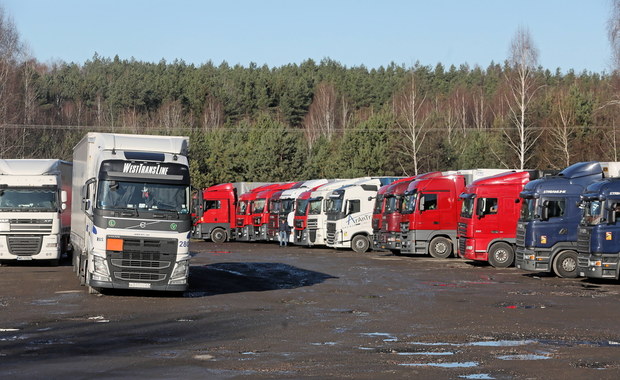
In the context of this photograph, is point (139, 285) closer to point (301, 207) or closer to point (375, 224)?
point (375, 224)

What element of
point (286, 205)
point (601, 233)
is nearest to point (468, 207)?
point (601, 233)

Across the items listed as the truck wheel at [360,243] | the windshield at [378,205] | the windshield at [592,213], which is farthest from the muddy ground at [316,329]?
the truck wheel at [360,243]

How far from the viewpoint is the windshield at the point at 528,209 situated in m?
28.7

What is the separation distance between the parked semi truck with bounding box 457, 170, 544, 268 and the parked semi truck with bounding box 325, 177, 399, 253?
A: 11749 mm

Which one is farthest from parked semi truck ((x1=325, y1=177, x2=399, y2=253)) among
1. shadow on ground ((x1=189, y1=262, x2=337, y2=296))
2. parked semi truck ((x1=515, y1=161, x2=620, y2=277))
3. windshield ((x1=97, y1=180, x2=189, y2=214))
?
windshield ((x1=97, y1=180, x2=189, y2=214))

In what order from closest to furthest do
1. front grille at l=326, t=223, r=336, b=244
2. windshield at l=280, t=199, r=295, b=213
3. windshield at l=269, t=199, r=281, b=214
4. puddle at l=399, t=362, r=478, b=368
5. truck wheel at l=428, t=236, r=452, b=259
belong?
puddle at l=399, t=362, r=478, b=368 → truck wheel at l=428, t=236, r=452, b=259 → front grille at l=326, t=223, r=336, b=244 → windshield at l=280, t=199, r=295, b=213 → windshield at l=269, t=199, r=281, b=214

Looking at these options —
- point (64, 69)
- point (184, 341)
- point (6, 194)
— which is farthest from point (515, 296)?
point (64, 69)

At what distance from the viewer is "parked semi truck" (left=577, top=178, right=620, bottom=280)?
24734 mm

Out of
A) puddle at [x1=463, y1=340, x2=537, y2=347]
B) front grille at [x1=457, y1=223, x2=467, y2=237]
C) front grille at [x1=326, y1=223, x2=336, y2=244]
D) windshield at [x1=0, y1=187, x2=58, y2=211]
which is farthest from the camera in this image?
front grille at [x1=326, y1=223, x2=336, y2=244]

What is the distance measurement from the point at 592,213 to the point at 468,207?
820 cm

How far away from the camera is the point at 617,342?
44.9 feet

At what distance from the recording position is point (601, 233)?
25.0 meters

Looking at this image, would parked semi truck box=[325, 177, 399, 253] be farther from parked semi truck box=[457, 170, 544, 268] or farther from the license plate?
the license plate

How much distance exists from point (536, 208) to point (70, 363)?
64.9ft
